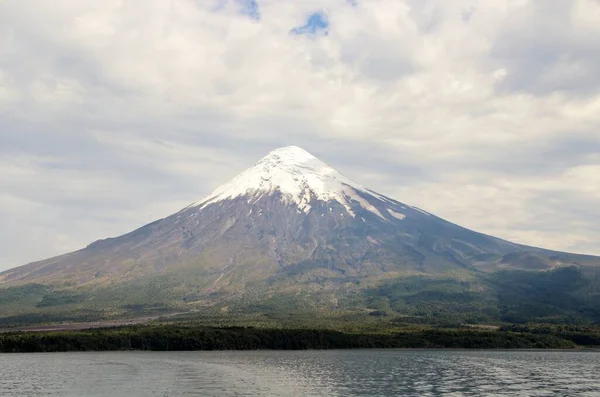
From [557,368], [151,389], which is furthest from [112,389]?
[557,368]

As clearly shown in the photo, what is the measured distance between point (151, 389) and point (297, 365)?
41975mm

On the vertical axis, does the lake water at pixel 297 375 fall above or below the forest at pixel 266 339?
below

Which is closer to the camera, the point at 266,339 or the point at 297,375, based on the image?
the point at 297,375

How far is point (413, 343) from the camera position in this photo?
7195 inches

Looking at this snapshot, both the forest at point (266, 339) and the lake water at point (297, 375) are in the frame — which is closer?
the lake water at point (297, 375)

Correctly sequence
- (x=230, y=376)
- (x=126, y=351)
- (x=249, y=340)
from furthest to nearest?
1. (x=249, y=340)
2. (x=126, y=351)
3. (x=230, y=376)

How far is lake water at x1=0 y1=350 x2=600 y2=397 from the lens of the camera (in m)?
83.7

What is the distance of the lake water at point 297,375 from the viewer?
275 feet

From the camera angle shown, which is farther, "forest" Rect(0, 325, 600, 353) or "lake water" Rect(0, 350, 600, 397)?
"forest" Rect(0, 325, 600, 353)

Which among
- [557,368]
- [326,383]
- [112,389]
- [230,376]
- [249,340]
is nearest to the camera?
[112,389]

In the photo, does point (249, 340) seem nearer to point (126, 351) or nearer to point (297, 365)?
point (126, 351)

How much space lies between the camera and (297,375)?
102688mm

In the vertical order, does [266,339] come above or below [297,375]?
above

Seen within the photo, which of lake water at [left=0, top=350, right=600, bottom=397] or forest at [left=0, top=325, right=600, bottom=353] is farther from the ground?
forest at [left=0, top=325, right=600, bottom=353]
